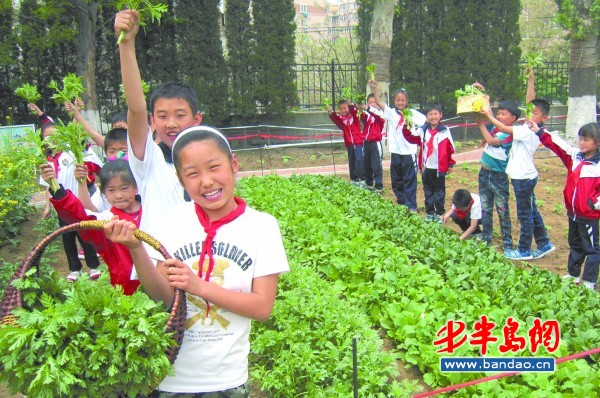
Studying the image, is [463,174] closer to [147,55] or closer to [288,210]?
[288,210]

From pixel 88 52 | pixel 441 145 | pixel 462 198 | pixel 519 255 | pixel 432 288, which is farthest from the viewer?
pixel 88 52

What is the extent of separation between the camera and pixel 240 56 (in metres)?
16.1

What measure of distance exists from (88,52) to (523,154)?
34.3ft

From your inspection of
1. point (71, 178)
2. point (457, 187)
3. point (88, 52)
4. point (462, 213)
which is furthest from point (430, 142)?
point (88, 52)

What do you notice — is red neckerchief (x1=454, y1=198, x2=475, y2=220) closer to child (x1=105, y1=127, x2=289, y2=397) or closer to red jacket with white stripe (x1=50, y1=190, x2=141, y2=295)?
red jacket with white stripe (x1=50, y1=190, x2=141, y2=295)

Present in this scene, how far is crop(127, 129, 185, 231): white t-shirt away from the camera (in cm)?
263

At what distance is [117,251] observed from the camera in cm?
286

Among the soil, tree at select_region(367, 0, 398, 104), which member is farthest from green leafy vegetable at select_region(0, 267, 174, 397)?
tree at select_region(367, 0, 398, 104)

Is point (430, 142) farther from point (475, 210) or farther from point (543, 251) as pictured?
point (543, 251)

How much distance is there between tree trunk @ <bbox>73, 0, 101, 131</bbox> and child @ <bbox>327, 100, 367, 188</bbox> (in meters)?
6.05

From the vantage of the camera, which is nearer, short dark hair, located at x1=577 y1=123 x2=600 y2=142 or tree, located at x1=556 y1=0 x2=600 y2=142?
short dark hair, located at x1=577 y1=123 x2=600 y2=142

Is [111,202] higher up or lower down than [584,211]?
higher up

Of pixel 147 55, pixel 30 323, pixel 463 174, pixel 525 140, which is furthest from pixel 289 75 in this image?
pixel 30 323

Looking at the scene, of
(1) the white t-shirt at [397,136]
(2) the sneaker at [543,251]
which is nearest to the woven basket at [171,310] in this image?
(2) the sneaker at [543,251]
